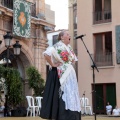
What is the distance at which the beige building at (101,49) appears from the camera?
21656 mm

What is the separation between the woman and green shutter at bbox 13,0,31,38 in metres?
14.1

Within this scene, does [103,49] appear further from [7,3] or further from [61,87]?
[61,87]

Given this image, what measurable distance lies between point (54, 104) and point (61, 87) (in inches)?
11.0

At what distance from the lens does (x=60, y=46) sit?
19.0 ft

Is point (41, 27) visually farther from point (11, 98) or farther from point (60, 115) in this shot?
point (60, 115)

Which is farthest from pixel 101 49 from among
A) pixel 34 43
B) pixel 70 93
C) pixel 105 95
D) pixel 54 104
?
pixel 54 104

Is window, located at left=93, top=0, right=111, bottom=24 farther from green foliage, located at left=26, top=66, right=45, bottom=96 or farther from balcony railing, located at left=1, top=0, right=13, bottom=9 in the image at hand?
green foliage, located at left=26, top=66, right=45, bottom=96

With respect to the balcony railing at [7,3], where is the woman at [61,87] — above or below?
below

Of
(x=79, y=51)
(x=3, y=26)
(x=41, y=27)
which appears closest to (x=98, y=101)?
(x=79, y=51)

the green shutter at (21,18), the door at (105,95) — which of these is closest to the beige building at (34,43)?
the green shutter at (21,18)

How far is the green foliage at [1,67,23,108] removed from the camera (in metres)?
15.2

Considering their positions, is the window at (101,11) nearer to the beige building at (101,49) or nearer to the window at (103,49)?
the beige building at (101,49)

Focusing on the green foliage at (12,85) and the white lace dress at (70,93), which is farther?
the green foliage at (12,85)

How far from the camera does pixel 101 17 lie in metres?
22.9
